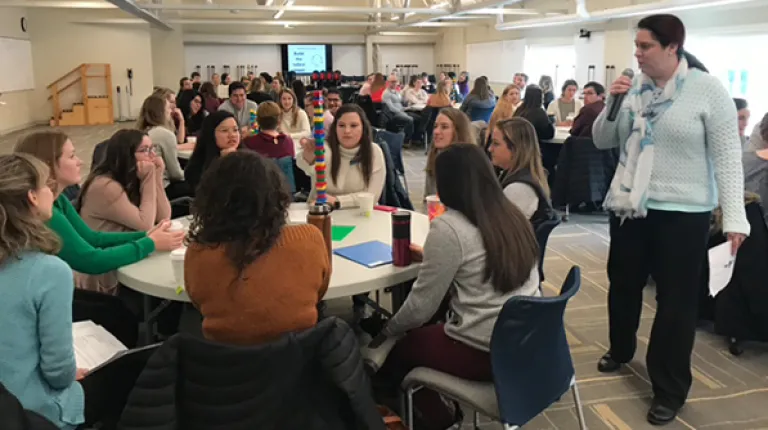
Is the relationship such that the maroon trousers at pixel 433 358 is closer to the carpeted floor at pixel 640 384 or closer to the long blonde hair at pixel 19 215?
the carpeted floor at pixel 640 384

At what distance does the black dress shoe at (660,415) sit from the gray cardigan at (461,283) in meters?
0.94

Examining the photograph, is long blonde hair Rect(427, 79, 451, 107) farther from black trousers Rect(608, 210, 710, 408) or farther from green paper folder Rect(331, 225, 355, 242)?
black trousers Rect(608, 210, 710, 408)

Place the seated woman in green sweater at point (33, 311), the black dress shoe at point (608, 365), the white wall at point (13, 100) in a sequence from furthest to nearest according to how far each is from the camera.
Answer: the white wall at point (13, 100), the black dress shoe at point (608, 365), the seated woman in green sweater at point (33, 311)

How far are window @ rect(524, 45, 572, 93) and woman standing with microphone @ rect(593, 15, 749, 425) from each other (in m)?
11.0

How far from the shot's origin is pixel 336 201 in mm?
3188

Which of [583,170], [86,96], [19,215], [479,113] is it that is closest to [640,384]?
[19,215]

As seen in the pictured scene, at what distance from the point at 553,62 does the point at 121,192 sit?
505 inches

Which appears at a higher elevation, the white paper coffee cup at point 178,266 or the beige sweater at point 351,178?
the beige sweater at point 351,178

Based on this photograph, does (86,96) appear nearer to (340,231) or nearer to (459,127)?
(459,127)

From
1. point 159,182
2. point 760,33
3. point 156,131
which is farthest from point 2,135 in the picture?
point 760,33

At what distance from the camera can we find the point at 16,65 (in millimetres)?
14656

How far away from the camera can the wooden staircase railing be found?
1598 cm

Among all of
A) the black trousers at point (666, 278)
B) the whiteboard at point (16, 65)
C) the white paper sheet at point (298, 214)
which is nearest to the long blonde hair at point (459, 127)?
the white paper sheet at point (298, 214)

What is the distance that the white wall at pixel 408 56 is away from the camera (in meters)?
20.0
